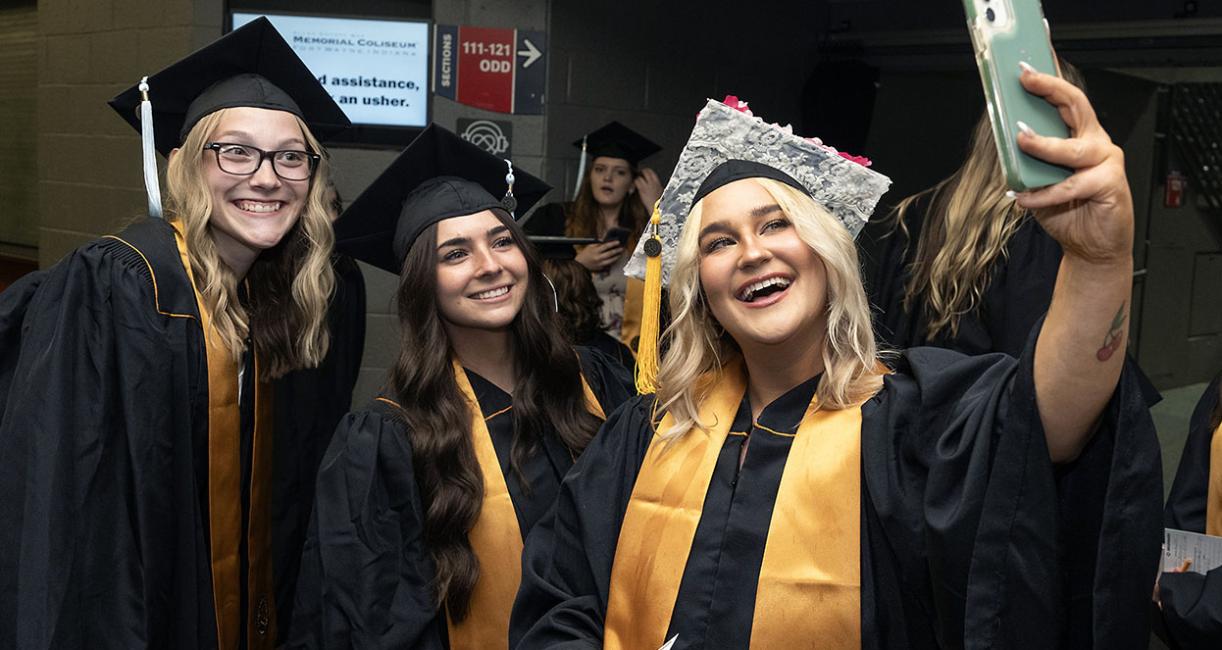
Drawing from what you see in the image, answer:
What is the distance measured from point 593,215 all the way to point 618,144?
1.04ft

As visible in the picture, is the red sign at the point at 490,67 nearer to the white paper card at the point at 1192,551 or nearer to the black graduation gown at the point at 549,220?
the black graduation gown at the point at 549,220

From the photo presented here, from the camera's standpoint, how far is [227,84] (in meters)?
2.88

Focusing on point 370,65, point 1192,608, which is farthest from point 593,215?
point 1192,608

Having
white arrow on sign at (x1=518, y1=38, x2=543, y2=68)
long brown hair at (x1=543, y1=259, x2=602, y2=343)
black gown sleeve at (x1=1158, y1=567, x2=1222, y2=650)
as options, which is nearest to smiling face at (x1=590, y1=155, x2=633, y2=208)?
long brown hair at (x1=543, y1=259, x2=602, y2=343)

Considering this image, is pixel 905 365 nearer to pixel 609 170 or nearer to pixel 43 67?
pixel 609 170

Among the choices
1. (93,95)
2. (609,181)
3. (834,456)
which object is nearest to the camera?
(834,456)

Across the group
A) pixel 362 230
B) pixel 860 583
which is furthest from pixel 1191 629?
pixel 362 230

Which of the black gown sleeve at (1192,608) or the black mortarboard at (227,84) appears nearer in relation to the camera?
the black gown sleeve at (1192,608)

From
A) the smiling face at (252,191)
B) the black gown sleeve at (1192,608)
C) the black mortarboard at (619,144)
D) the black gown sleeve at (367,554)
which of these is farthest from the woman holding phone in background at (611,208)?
the black gown sleeve at (1192,608)

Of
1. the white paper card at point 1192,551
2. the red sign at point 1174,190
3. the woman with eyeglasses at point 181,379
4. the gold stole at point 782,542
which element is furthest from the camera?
the red sign at point 1174,190

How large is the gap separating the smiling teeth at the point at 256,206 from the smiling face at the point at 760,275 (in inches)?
49.5

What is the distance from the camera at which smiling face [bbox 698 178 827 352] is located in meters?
1.88

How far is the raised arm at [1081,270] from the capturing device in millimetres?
1245

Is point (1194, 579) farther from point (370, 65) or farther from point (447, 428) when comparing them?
point (370, 65)
